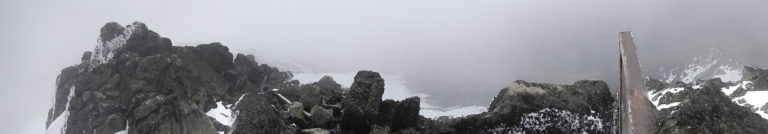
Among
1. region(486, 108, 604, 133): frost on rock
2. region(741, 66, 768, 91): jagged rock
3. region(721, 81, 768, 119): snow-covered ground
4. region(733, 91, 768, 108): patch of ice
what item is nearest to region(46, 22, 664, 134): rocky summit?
region(486, 108, 604, 133): frost on rock

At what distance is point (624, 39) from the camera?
5.14 meters

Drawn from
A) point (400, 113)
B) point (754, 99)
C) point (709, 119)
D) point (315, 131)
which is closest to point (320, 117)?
point (315, 131)

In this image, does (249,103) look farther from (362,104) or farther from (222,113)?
(222,113)

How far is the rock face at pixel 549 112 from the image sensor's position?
1962 cm

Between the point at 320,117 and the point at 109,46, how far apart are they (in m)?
34.7

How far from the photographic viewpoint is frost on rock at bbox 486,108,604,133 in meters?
19.4

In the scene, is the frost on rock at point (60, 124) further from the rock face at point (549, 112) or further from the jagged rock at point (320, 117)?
the rock face at point (549, 112)

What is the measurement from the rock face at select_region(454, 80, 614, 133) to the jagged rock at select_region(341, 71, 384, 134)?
3.07 meters

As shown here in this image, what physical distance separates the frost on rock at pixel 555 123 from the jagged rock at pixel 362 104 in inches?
165

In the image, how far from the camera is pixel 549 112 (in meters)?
20.1

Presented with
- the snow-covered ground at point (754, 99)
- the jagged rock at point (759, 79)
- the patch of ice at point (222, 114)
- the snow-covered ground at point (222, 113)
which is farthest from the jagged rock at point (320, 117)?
the jagged rock at point (759, 79)

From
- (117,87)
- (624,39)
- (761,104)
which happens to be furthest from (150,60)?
(761,104)

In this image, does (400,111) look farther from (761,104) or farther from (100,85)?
→ (761,104)

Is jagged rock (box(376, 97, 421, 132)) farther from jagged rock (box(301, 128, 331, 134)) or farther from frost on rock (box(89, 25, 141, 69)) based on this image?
frost on rock (box(89, 25, 141, 69))
